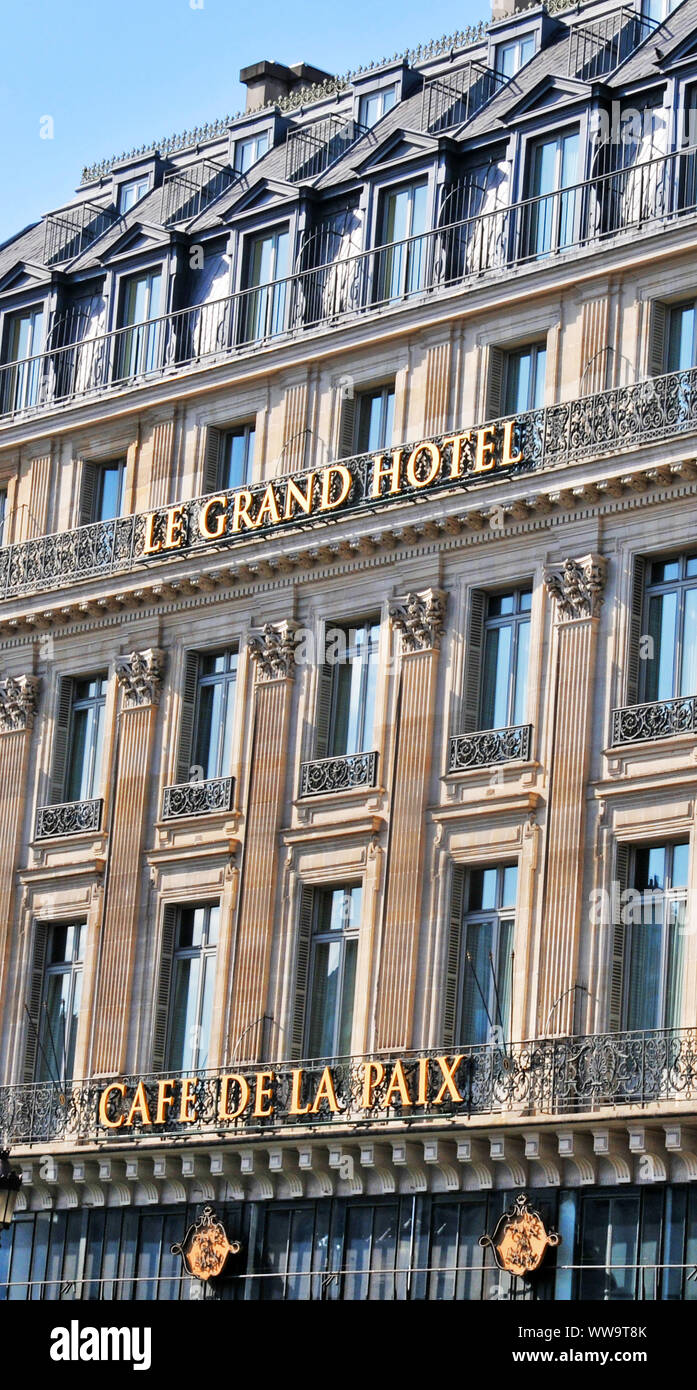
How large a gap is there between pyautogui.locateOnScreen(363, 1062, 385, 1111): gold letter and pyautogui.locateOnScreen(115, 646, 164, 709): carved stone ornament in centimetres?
865

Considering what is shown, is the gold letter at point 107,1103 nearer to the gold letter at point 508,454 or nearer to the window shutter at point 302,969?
the window shutter at point 302,969

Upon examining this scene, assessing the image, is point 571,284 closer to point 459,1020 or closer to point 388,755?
point 388,755

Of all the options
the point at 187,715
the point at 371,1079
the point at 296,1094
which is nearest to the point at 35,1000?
the point at 187,715

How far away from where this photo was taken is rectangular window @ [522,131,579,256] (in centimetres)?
5112

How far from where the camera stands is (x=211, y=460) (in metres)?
56.3

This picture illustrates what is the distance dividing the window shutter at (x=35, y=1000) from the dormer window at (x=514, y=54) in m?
15.8


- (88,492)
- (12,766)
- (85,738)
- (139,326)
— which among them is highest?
(139,326)

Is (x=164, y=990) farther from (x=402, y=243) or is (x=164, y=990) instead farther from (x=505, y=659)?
(x=402, y=243)

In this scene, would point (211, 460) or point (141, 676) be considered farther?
point (211, 460)

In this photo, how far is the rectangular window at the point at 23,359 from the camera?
59906 millimetres

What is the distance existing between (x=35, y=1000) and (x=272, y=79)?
18602 mm

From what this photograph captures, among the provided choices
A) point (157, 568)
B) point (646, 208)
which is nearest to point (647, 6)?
point (646, 208)

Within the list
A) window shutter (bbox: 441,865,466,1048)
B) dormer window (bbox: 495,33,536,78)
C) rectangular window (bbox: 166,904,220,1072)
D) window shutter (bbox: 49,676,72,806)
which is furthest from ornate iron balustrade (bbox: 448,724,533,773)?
dormer window (bbox: 495,33,536,78)
